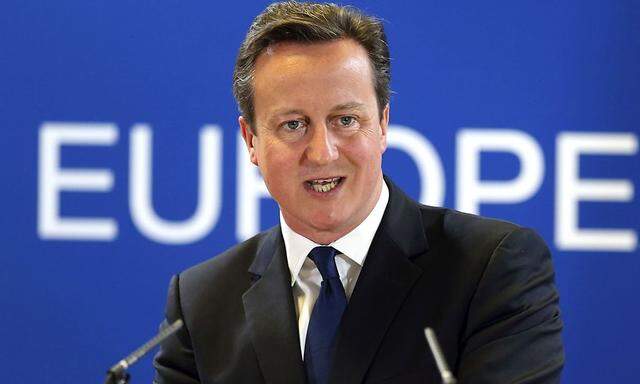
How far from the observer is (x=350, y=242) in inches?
84.0

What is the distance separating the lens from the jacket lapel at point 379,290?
2.00m

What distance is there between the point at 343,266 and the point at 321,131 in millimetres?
264

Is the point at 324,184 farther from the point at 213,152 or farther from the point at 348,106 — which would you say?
the point at 213,152

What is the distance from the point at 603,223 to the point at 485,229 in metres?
1.17

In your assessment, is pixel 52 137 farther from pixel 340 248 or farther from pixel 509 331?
pixel 509 331

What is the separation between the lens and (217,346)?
2.14 metres

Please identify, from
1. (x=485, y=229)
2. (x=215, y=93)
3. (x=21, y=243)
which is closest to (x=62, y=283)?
(x=21, y=243)

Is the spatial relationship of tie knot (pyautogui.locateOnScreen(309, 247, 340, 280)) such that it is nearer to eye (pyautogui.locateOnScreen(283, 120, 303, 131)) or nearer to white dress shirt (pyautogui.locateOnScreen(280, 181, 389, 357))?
white dress shirt (pyautogui.locateOnScreen(280, 181, 389, 357))

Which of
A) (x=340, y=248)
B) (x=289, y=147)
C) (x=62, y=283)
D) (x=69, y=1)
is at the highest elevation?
(x=69, y=1)

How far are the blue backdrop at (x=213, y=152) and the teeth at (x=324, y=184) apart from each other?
117 centimetres

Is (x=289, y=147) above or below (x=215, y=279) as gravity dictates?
above

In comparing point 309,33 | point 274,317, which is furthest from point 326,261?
point 309,33

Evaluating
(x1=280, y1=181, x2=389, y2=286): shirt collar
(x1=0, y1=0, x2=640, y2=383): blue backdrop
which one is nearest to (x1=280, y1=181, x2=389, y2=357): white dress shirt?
(x1=280, y1=181, x2=389, y2=286): shirt collar

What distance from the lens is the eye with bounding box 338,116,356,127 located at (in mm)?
2072
